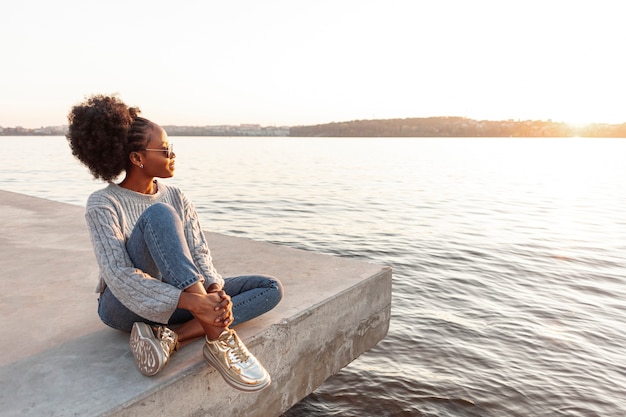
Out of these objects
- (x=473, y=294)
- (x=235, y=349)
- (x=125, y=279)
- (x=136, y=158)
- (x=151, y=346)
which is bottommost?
(x=473, y=294)

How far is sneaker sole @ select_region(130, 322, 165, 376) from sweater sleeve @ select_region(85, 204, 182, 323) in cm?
14

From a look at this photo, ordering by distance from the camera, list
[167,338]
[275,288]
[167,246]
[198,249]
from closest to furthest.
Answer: [167,246] < [167,338] < [198,249] < [275,288]

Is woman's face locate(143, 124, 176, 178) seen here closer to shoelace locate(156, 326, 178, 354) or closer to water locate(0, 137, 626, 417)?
shoelace locate(156, 326, 178, 354)

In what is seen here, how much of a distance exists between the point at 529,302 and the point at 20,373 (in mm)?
7088

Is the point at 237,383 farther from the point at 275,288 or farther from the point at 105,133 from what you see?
the point at 105,133

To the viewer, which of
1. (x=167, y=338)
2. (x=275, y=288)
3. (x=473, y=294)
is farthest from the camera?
(x=473, y=294)

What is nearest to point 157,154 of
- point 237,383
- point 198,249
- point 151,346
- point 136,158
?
point 136,158

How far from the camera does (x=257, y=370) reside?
254 centimetres

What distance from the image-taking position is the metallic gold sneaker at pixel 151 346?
2365mm

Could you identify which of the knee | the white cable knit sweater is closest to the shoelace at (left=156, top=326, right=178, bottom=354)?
A: the white cable knit sweater

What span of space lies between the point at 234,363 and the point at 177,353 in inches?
16.0

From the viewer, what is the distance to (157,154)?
284 centimetres

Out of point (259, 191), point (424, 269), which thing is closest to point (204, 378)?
point (424, 269)

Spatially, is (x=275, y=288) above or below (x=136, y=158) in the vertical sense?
below
